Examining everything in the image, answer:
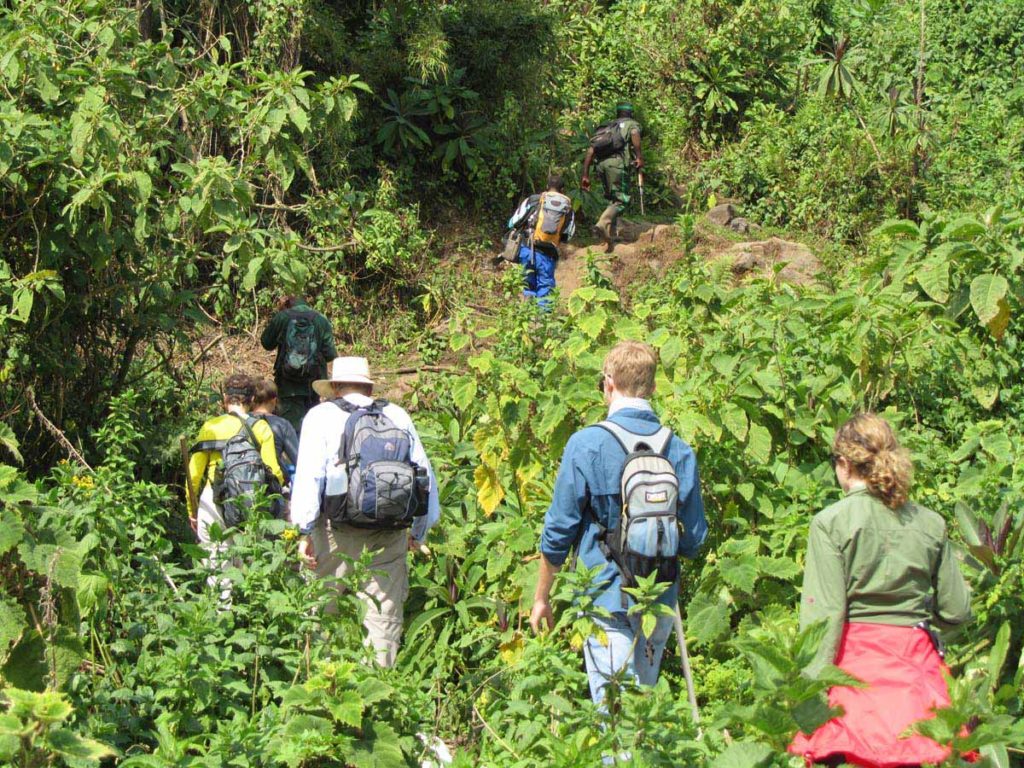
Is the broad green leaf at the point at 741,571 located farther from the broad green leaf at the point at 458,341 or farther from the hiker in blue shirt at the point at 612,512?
the broad green leaf at the point at 458,341

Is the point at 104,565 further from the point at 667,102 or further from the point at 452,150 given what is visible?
the point at 667,102

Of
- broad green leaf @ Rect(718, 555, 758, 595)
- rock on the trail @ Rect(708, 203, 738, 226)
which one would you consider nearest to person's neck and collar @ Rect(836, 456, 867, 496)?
broad green leaf @ Rect(718, 555, 758, 595)

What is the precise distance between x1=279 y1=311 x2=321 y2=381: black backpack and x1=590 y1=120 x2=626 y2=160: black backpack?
672 cm

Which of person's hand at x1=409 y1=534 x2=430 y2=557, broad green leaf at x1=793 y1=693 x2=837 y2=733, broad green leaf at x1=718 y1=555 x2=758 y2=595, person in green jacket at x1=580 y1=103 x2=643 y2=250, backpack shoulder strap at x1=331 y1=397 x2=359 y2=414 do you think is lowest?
broad green leaf at x1=793 y1=693 x2=837 y2=733

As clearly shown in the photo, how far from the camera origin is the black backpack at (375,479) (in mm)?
4773

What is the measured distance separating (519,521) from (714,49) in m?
11.3

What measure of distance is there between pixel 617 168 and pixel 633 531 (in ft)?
31.9

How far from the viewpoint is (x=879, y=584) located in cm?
356

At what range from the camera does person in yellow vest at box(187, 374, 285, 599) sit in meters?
5.58

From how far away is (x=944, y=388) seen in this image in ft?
21.2

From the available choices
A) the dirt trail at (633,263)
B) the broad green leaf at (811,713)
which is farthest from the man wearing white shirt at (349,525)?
the dirt trail at (633,263)

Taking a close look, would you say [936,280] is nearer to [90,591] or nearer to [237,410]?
[237,410]

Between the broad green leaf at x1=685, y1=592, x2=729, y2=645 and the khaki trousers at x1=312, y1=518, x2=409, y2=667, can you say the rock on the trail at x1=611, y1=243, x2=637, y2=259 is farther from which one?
the broad green leaf at x1=685, y1=592, x2=729, y2=645

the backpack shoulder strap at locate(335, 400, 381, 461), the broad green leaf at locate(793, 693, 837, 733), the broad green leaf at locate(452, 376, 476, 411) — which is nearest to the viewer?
the broad green leaf at locate(793, 693, 837, 733)
